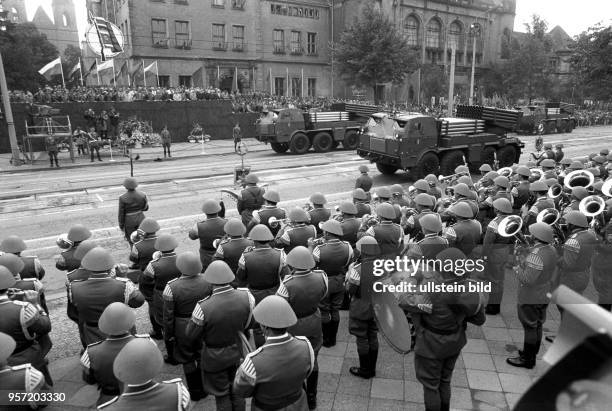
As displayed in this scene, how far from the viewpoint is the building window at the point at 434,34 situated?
53562 mm

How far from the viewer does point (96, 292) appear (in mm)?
4715

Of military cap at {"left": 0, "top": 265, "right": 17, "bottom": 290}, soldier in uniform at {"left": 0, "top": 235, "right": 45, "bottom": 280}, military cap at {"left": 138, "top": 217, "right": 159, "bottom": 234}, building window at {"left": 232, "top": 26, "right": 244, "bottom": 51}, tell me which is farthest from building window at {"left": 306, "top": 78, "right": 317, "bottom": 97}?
military cap at {"left": 0, "top": 265, "right": 17, "bottom": 290}

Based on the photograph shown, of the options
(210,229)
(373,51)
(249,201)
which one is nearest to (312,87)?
(373,51)

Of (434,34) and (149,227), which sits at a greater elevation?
(434,34)

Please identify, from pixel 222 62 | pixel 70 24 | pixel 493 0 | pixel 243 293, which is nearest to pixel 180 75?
pixel 222 62

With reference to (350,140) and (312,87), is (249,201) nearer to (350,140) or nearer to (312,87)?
(350,140)

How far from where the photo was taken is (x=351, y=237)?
681 cm

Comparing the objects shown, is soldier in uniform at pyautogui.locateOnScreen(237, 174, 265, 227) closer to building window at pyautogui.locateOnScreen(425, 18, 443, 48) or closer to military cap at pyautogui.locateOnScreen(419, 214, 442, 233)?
military cap at pyautogui.locateOnScreen(419, 214, 442, 233)

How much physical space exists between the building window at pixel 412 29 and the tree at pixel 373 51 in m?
14.4

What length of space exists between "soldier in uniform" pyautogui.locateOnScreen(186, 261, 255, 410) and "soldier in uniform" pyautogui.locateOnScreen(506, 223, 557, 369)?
323cm

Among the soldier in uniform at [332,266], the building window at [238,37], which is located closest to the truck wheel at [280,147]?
the soldier in uniform at [332,266]

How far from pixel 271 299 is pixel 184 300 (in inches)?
60.2

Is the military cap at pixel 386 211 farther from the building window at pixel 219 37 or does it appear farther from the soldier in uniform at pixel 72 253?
the building window at pixel 219 37

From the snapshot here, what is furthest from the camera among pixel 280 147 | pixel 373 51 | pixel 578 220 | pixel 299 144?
pixel 373 51
